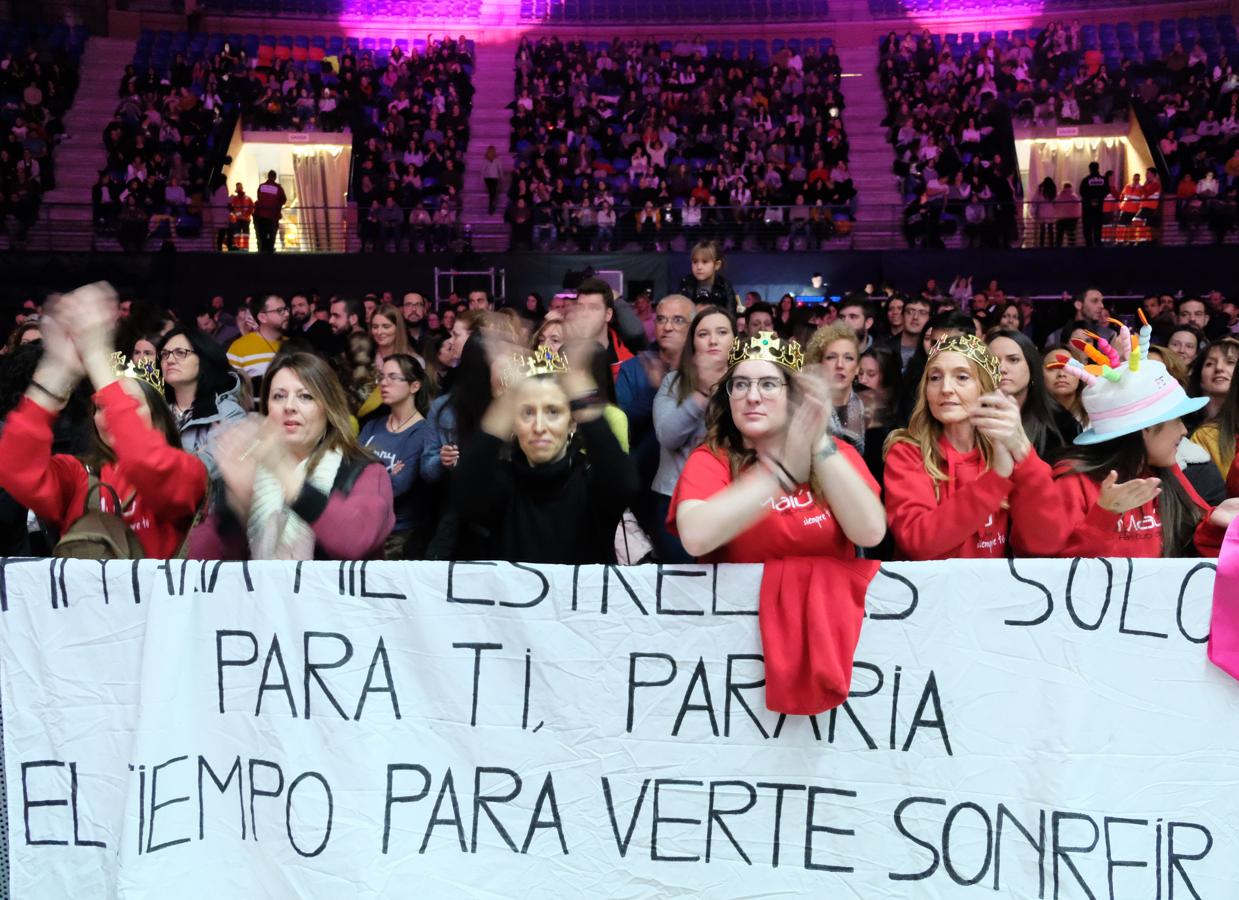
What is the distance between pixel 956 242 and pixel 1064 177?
7320 mm

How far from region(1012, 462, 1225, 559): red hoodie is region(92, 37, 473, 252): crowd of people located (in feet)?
42.7

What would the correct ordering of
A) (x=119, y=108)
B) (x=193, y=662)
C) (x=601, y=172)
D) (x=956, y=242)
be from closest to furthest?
(x=193, y=662) < (x=956, y=242) < (x=601, y=172) < (x=119, y=108)

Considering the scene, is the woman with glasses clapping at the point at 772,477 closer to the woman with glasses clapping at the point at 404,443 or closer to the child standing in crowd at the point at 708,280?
the woman with glasses clapping at the point at 404,443

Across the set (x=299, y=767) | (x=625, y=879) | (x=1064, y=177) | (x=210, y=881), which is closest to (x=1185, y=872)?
(x=625, y=879)

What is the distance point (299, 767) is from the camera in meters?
3.05

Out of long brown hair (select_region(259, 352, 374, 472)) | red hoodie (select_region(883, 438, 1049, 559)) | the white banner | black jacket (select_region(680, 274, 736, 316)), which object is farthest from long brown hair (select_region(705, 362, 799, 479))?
black jacket (select_region(680, 274, 736, 316))

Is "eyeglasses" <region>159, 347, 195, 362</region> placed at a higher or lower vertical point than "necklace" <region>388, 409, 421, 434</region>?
higher

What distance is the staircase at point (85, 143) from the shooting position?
51.4ft

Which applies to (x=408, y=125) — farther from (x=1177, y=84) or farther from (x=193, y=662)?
(x=193, y=662)

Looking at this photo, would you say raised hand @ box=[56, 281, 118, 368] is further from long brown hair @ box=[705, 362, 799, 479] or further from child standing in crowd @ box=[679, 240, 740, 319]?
child standing in crowd @ box=[679, 240, 740, 319]

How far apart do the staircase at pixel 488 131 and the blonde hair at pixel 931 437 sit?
1246cm

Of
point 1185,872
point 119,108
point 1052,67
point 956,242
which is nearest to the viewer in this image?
point 1185,872

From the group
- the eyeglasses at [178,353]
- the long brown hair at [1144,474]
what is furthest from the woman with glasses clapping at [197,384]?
the long brown hair at [1144,474]

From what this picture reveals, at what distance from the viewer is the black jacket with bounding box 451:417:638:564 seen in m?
3.34
